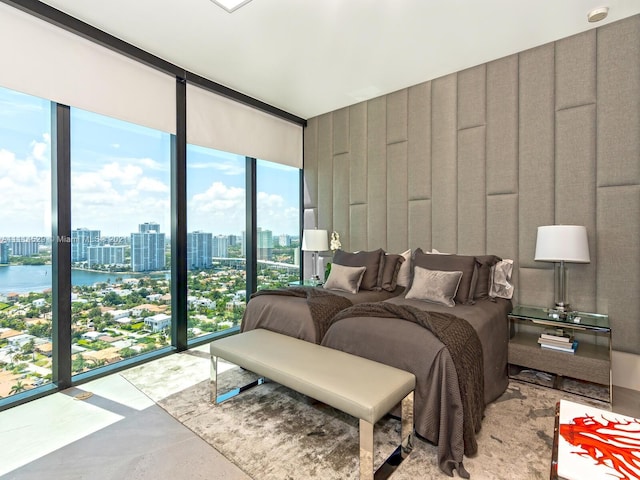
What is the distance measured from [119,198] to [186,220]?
2.15 feet

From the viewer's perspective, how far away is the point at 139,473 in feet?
5.73

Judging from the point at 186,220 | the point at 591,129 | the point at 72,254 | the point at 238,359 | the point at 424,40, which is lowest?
the point at 238,359

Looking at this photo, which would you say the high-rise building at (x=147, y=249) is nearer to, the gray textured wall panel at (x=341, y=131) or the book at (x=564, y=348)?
the gray textured wall panel at (x=341, y=131)

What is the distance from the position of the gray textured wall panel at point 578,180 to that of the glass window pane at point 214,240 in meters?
3.44

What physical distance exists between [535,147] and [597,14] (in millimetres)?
1029

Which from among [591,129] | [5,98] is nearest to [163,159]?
[5,98]

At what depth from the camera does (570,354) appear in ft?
8.51

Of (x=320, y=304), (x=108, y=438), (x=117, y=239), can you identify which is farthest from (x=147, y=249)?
(x=320, y=304)

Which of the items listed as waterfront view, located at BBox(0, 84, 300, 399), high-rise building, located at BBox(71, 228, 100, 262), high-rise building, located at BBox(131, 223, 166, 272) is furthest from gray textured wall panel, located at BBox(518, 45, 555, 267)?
high-rise building, located at BBox(71, 228, 100, 262)

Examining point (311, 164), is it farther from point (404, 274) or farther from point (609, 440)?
point (609, 440)

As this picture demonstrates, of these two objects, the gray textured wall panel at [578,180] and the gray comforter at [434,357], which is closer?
Answer: the gray comforter at [434,357]

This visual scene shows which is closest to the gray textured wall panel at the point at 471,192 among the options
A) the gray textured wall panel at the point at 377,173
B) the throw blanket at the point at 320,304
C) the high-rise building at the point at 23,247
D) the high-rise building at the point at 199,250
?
the gray textured wall panel at the point at 377,173

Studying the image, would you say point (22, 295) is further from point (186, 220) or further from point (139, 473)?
point (139, 473)

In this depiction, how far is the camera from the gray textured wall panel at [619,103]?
2.62 meters
